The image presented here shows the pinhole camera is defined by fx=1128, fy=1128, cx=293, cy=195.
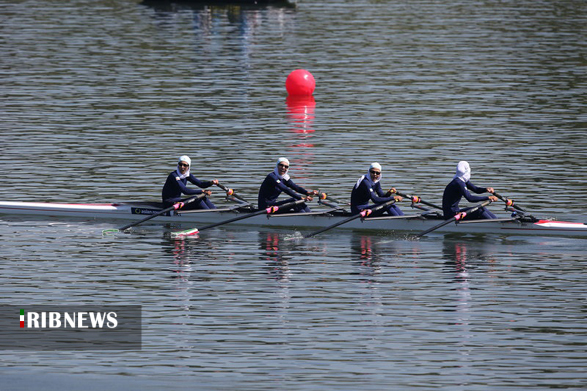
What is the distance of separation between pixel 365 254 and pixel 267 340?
21.7 ft

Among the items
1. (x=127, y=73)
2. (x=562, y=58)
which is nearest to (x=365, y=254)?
(x=127, y=73)

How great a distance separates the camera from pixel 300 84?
163 feet

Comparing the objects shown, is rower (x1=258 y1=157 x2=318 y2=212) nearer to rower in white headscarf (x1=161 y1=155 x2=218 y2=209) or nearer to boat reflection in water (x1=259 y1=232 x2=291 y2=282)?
boat reflection in water (x1=259 y1=232 x2=291 y2=282)

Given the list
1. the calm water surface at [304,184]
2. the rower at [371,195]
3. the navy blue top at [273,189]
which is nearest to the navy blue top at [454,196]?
the calm water surface at [304,184]

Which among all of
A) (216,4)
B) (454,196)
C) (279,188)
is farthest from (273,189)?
(216,4)

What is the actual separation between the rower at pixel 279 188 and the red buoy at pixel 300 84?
73.1 ft

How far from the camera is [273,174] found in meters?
27.7

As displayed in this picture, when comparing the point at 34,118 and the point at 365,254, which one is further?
the point at 34,118

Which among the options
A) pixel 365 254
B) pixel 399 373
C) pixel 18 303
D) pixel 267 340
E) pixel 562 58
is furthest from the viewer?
pixel 562 58

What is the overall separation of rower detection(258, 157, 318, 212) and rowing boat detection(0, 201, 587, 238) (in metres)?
0.36

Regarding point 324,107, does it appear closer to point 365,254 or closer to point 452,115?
point 452,115

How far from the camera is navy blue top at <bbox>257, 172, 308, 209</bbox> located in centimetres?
2764

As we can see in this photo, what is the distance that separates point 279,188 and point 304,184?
5.22 m

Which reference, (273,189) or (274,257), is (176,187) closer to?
(273,189)
